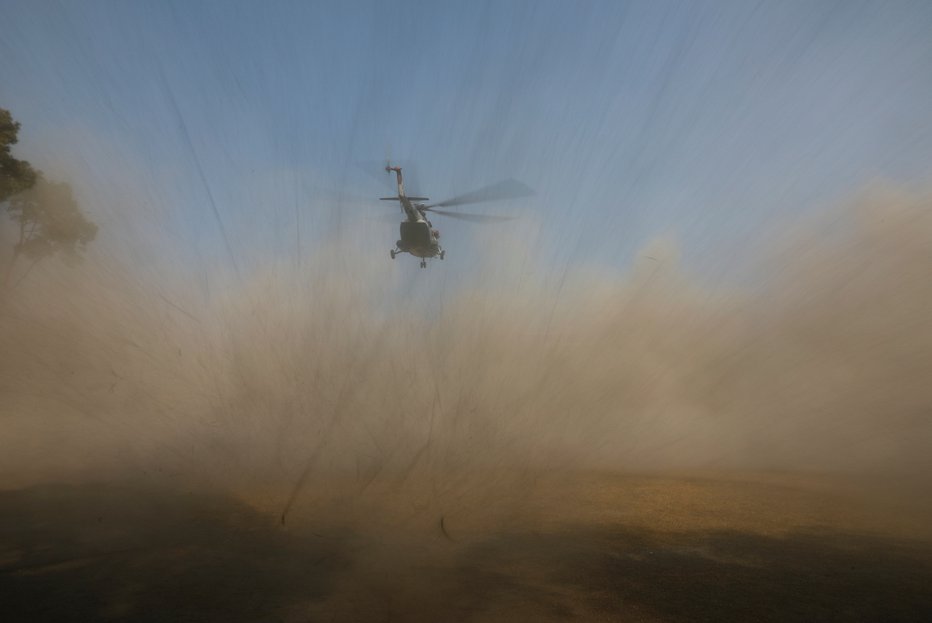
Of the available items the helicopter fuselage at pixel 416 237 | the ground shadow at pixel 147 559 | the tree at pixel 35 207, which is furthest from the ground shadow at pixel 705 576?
the tree at pixel 35 207

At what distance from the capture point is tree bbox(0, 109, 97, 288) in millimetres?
24047

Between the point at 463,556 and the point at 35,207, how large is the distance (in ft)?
97.0

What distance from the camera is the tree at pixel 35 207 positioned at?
78.9 ft

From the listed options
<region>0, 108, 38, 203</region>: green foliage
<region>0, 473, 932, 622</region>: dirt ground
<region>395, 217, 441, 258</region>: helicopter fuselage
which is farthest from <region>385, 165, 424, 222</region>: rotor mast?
<region>0, 108, 38, 203</region>: green foliage

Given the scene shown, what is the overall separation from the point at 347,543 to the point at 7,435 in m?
16.5

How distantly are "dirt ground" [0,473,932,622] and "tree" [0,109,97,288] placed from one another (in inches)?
600

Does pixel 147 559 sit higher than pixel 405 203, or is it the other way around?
pixel 405 203

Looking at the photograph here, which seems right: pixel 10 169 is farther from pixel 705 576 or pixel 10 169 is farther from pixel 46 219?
pixel 705 576

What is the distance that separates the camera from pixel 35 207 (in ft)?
84.2

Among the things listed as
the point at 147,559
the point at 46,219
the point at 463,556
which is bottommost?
the point at 147,559

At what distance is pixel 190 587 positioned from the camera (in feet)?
28.1

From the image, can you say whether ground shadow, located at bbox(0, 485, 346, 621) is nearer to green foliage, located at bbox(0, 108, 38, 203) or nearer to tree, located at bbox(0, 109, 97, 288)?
tree, located at bbox(0, 109, 97, 288)

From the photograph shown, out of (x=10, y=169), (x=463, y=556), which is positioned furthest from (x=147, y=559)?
(x=10, y=169)

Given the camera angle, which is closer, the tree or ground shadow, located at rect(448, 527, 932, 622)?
ground shadow, located at rect(448, 527, 932, 622)
